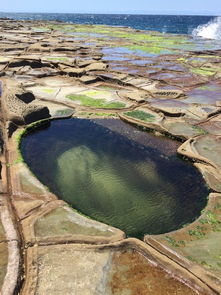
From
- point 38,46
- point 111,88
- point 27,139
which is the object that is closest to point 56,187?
point 27,139

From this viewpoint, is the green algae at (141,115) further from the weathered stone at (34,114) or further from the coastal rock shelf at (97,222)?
the weathered stone at (34,114)

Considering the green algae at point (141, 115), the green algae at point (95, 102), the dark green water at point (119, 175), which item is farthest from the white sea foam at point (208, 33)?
the dark green water at point (119, 175)

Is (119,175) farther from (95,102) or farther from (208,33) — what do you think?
(208,33)

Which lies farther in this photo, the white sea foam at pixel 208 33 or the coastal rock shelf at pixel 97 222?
the white sea foam at pixel 208 33

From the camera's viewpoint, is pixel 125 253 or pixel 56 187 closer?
pixel 125 253

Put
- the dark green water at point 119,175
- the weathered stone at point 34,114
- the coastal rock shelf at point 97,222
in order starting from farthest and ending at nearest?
the weathered stone at point 34,114
the dark green water at point 119,175
the coastal rock shelf at point 97,222

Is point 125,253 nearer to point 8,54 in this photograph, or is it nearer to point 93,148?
point 93,148

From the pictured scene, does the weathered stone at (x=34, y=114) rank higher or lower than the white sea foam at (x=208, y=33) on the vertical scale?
lower
